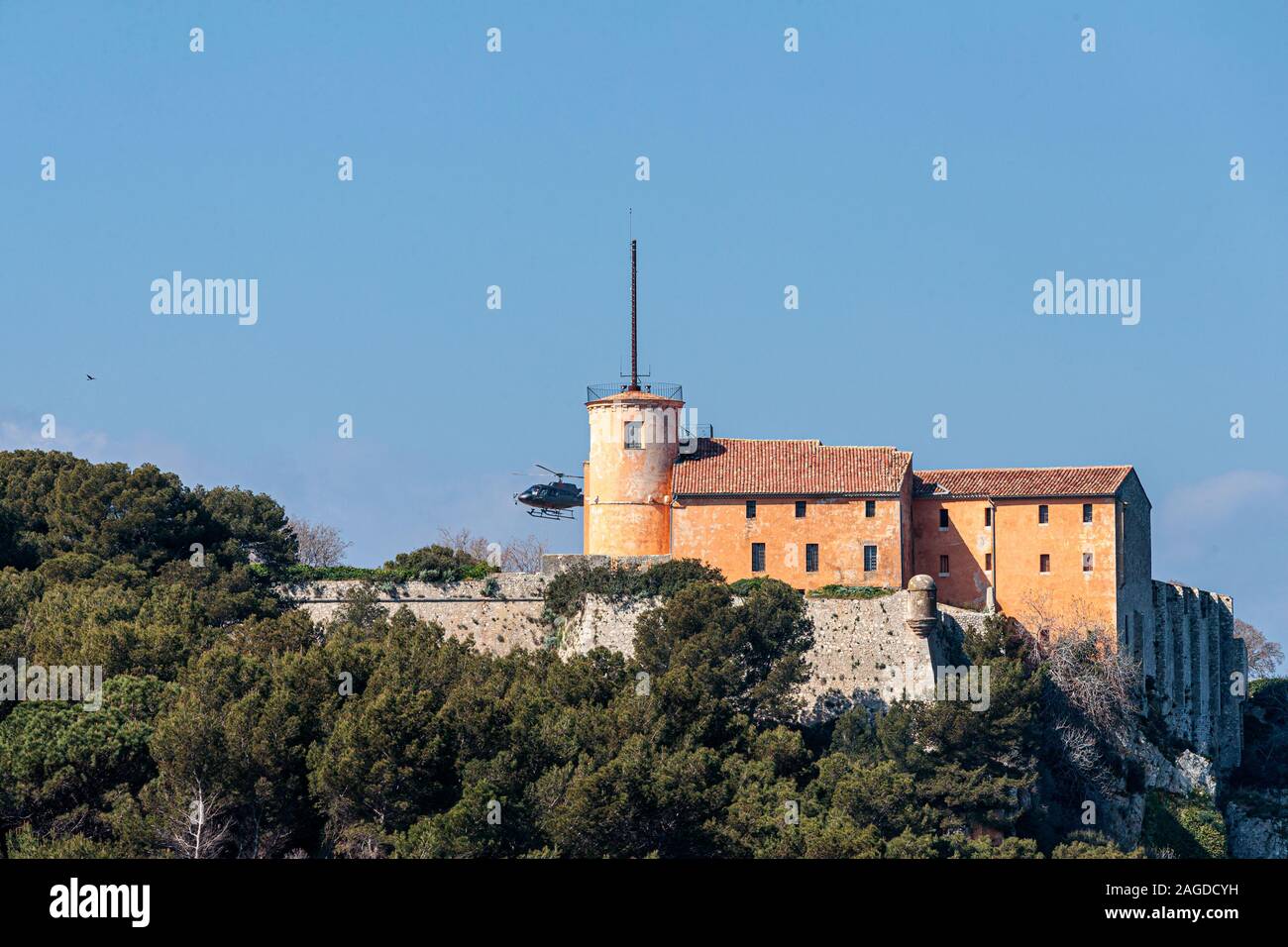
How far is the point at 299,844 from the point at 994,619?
68.4ft

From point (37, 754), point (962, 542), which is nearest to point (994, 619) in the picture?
point (962, 542)

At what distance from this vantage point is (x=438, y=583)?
5812 centimetres

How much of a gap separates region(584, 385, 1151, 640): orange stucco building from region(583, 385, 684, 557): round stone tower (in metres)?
0.03

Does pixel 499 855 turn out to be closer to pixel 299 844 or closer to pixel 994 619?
pixel 299 844

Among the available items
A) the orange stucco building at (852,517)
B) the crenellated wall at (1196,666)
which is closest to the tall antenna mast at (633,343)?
the orange stucco building at (852,517)

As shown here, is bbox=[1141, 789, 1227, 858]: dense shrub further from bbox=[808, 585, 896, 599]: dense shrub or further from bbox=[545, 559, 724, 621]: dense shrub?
bbox=[545, 559, 724, 621]: dense shrub

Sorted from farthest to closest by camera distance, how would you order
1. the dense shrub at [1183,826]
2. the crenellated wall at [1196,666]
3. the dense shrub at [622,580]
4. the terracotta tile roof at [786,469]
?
1. the crenellated wall at [1196,666]
2. the dense shrub at [1183,826]
3. the terracotta tile roof at [786,469]
4. the dense shrub at [622,580]

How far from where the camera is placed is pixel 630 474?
2280 inches

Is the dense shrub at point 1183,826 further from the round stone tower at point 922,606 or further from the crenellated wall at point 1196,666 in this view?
the round stone tower at point 922,606

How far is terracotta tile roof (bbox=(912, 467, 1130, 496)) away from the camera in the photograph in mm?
58031

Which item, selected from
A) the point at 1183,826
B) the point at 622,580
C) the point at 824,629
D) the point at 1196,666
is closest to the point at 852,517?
the point at 824,629

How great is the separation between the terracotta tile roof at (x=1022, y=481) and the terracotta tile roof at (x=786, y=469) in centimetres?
171

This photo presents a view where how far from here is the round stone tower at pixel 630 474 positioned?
190 feet
